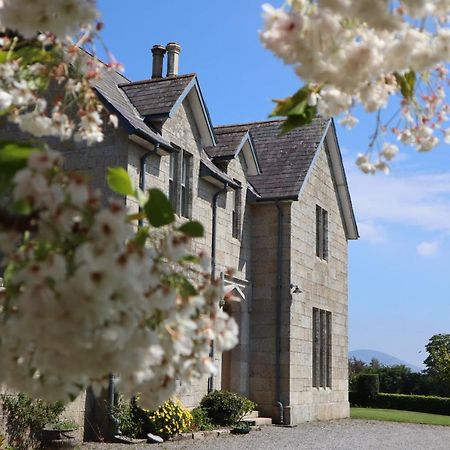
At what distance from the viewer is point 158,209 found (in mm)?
2037

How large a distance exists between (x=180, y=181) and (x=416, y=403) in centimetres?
2141

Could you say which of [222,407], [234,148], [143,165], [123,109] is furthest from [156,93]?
[222,407]

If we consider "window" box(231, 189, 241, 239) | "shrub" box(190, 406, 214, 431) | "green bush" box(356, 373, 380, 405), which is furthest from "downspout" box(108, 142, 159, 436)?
"green bush" box(356, 373, 380, 405)

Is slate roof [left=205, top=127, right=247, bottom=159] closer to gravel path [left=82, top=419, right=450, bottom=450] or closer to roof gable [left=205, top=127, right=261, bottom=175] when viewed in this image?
roof gable [left=205, top=127, right=261, bottom=175]

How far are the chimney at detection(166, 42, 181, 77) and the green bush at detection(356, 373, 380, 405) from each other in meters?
19.7

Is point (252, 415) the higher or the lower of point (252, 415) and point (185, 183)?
the lower

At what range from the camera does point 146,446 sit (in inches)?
487

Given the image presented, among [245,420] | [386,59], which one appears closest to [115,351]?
[386,59]

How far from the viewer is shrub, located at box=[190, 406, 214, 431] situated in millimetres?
14914

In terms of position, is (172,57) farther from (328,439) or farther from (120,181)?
(120,181)

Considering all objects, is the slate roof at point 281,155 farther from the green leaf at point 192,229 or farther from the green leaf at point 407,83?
the green leaf at point 192,229

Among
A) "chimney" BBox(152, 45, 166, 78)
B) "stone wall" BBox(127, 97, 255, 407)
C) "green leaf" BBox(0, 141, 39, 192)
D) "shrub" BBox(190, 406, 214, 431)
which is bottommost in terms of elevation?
"shrub" BBox(190, 406, 214, 431)

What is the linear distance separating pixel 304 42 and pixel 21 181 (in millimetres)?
1016

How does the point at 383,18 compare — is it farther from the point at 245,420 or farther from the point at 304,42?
the point at 245,420
